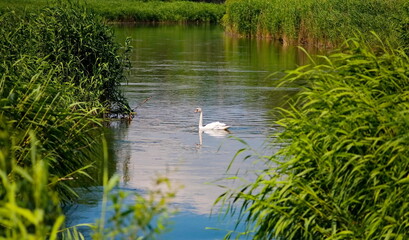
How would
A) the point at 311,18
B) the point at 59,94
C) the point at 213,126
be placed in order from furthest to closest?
the point at 311,18 → the point at 213,126 → the point at 59,94

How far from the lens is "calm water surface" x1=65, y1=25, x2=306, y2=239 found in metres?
8.34

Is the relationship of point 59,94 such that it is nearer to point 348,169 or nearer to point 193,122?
point 348,169

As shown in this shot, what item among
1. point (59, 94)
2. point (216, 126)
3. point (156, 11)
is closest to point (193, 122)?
point (216, 126)

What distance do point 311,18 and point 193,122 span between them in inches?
579

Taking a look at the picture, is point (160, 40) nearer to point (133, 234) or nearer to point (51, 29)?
point (51, 29)

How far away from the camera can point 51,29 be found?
1229cm

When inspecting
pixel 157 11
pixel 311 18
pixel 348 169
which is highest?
pixel 311 18

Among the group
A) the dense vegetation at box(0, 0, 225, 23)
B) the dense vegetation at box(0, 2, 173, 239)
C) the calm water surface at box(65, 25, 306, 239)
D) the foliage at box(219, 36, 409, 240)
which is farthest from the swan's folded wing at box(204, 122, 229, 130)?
the dense vegetation at box(0, 0, 225, 23)

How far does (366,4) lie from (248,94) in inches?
338

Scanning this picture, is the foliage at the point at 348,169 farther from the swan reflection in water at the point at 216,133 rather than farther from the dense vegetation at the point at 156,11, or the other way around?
the dense vegetation at the point at 156,11

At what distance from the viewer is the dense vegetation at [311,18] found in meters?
22.5

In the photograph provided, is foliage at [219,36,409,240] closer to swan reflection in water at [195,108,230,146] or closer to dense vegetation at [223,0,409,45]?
swan reflection in water at [195,108,230,146]

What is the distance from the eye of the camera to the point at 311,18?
90.3 ft

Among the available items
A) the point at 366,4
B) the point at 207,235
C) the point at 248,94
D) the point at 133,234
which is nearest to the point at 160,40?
the point at 366,4
